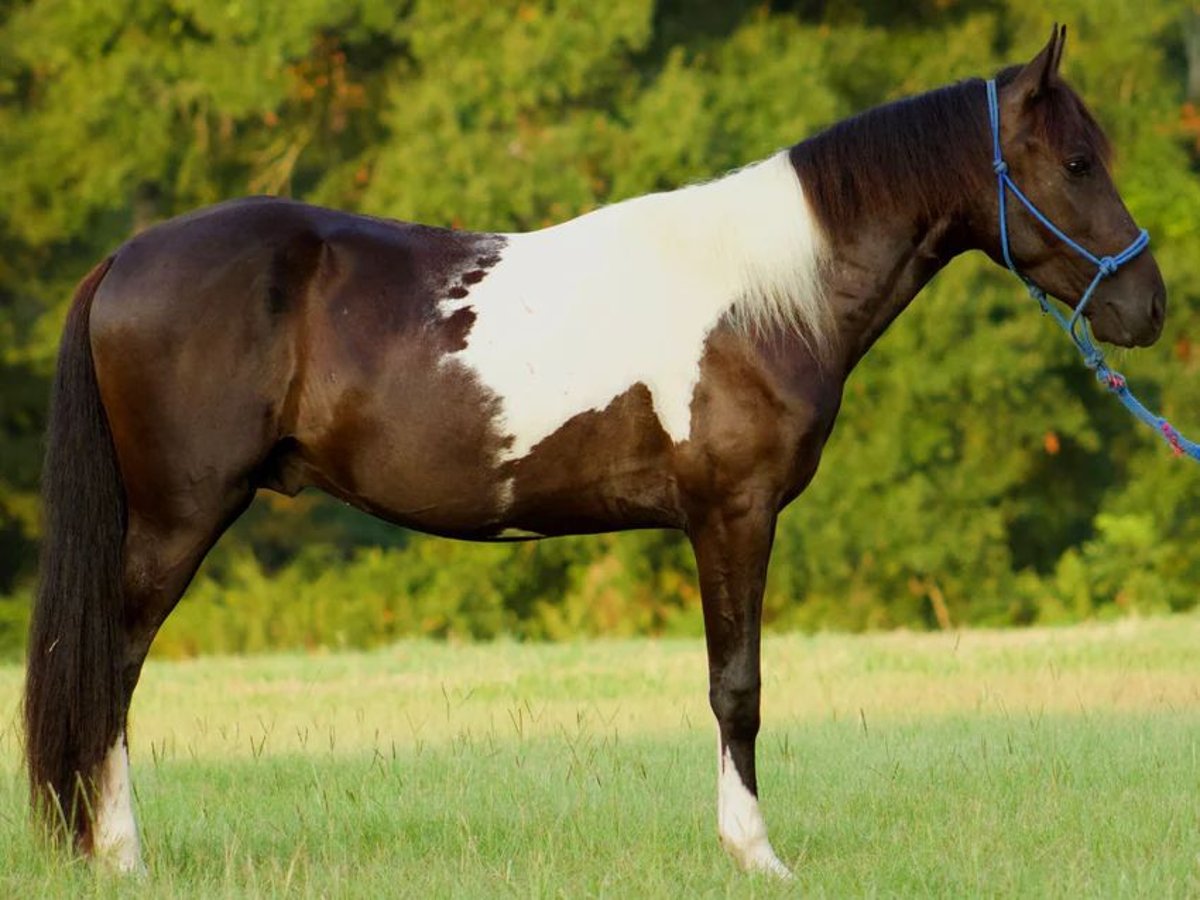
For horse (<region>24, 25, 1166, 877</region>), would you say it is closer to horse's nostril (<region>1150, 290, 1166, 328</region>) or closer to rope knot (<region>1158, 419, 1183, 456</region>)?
horse's nostril (<region>1150, 290, 1166, 328</region>)

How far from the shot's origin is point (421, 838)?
6.45 meters

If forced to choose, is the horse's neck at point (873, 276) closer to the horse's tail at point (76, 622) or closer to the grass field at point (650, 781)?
the grass field at point (650, 781)

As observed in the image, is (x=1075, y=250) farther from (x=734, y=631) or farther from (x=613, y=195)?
(x=613, y=195)

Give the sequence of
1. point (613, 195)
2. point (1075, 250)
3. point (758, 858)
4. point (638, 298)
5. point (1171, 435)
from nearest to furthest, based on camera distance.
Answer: point (758, 858) → point (638, 298) → point (1075, 250) → point (1171, 435) → point (613, 195)

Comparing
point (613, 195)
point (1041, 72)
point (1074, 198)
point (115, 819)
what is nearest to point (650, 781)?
point (115, 819)

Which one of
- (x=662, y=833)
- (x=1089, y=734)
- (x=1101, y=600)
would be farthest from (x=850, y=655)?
(x=1101, y=600)

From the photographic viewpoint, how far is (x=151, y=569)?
609 centimetres

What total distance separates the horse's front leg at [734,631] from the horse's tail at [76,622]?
1.88 meters

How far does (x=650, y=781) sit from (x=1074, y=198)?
2.73 m

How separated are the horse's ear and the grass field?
96.1 inches

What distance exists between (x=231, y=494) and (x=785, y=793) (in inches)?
98.2

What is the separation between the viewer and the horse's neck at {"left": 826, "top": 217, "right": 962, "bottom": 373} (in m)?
6.28

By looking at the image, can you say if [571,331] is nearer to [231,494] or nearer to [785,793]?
[231,494]

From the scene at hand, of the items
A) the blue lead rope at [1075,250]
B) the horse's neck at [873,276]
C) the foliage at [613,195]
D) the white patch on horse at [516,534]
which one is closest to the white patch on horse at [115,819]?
the white patch on horse at [516,534]
